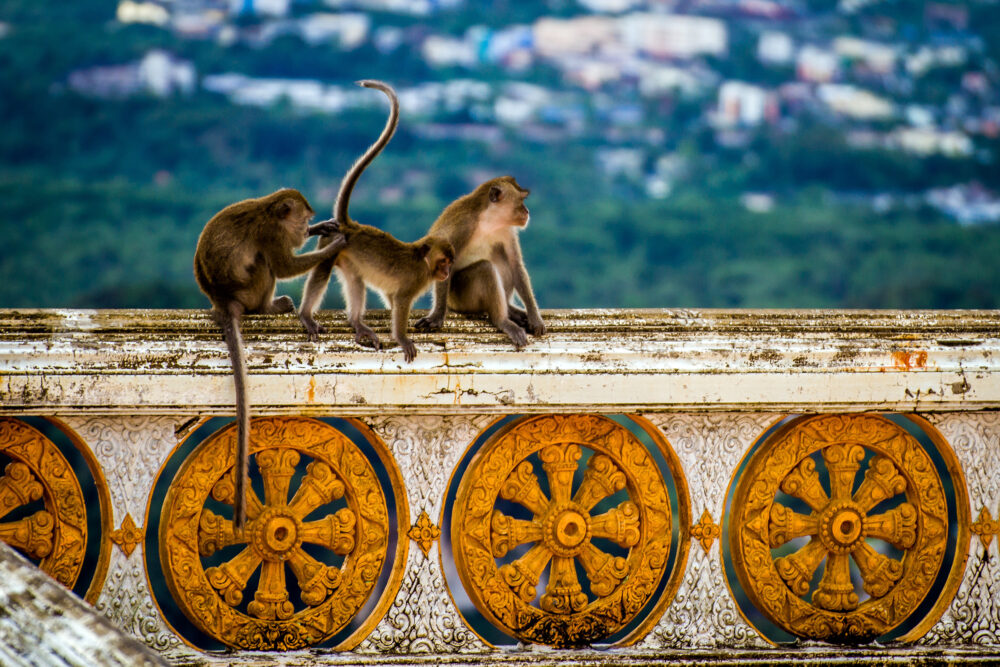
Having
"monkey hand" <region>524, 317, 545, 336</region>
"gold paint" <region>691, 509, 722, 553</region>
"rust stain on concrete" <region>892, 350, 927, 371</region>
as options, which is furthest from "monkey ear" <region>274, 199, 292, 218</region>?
"rust stain on concrete" <region>892, 350, 927, 371</region>

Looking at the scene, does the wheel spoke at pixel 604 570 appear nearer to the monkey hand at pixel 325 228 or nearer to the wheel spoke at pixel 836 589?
the wheel spoke at pixel 836 589

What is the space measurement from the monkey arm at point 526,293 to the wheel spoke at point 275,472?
0.73 m

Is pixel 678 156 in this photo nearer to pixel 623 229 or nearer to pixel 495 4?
pixel 623 229

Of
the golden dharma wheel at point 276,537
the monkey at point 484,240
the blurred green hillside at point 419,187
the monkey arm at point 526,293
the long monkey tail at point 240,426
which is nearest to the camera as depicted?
the long monkey tail at point 240,426

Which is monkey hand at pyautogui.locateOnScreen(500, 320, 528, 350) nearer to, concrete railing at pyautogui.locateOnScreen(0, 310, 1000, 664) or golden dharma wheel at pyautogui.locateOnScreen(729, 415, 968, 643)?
concrete railing at pyautogui.locateOnScreen(0, 310, 1000, 664)

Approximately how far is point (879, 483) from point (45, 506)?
79.1 inches

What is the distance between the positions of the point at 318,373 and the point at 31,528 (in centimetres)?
74

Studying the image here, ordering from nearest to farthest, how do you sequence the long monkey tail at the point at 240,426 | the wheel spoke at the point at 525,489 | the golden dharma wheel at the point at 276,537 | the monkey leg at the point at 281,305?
the long monkey tail at the point at 240,426
the golden dharma wheel at the point at 276,537
the wheel spoke at the point at 525,489
the monkey leg at the point at 281,305

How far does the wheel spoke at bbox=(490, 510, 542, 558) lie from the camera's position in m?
2.42

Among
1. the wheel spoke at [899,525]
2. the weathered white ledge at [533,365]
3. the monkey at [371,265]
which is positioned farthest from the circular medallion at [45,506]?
the wheel spoke at [899,525]

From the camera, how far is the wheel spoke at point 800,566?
2.50 metres

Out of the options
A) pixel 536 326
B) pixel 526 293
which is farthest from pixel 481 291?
pixel 536 326

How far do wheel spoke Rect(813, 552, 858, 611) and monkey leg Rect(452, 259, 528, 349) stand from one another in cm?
125

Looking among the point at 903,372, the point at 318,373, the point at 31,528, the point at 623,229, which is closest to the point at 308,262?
the point at 318,373
